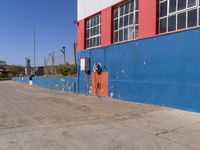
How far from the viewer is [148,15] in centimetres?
1483

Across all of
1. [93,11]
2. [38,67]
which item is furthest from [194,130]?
[38,67]

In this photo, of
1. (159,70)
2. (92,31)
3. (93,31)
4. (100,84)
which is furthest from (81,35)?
(159,70)

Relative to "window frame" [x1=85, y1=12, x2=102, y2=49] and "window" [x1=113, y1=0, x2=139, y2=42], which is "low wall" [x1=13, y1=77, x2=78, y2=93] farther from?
"window" [x1=113, y1=0, x2=139, y2=42]

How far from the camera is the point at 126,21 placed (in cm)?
1742

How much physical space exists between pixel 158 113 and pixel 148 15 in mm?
5417

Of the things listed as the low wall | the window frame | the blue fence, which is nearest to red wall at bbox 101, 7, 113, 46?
the blue fence

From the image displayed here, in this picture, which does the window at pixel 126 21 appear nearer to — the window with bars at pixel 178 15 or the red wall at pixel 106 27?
the red wall at pixel 106 27

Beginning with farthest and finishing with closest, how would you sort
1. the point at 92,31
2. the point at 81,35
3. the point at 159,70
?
the point at 81,35
the point at 92,31
the point at 159,70

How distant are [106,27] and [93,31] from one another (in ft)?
8.60

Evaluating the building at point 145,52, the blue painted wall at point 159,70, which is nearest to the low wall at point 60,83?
the building at point 145,52

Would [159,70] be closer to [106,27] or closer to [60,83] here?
[106,27]

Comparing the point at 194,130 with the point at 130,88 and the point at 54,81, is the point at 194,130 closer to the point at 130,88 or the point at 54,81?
the point at 130,88

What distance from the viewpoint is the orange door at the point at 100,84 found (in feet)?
61.7

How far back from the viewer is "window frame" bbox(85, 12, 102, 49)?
2042cm
